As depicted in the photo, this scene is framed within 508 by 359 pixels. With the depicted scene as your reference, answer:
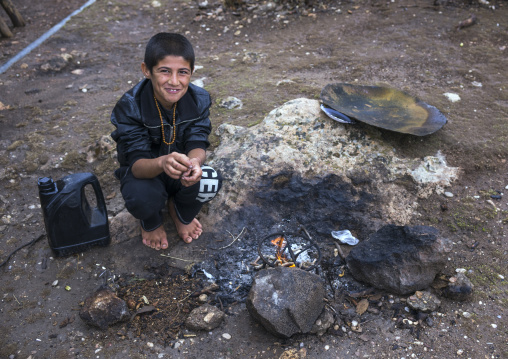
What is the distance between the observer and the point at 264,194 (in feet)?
9.91

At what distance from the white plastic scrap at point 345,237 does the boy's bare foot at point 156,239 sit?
1186mm

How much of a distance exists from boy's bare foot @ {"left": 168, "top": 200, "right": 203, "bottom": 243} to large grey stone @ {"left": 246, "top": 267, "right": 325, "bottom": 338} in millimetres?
708

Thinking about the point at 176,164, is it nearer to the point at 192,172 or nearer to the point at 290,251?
the point at 192,172

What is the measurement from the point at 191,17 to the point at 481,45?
451 cm

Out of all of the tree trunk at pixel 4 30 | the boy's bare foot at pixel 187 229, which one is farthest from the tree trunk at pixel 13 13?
the boy's bare foot at pixel 187 229

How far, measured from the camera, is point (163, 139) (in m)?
2.74

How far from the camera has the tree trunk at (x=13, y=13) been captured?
6.76 meters

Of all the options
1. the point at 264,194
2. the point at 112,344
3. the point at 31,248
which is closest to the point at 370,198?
the point at 264,194

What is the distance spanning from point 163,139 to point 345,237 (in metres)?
1.42

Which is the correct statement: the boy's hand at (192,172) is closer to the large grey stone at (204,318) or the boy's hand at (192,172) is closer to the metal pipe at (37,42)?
the large grey stone at (204,318)

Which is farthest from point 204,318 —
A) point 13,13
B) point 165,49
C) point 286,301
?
point 13,13

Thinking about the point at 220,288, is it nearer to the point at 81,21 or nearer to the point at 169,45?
the point at 169,45

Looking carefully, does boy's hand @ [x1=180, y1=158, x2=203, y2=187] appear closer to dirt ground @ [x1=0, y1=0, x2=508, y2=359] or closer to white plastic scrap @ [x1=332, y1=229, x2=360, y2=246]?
dirt ground @ [x1=0, y1=0, x2=508, y2=359]

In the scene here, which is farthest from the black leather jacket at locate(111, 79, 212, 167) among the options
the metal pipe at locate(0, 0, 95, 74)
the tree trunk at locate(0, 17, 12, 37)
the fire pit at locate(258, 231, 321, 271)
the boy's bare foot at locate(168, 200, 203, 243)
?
the tree trunk at locate(0, 17, 12, 37)
